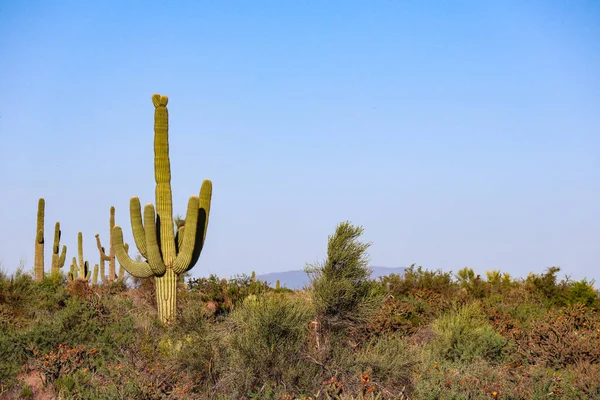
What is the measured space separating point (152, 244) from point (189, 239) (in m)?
0.94

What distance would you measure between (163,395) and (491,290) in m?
15.6

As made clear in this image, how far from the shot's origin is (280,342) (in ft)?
37.7

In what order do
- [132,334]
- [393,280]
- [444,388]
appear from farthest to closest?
[393,280]
[132,334]
[444,388]

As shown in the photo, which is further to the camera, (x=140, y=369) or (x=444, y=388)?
(x=140, y=369)

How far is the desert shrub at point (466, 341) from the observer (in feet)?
45.9

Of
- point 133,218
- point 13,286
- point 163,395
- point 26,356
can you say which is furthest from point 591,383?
point 13,286

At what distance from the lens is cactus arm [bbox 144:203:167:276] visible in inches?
709

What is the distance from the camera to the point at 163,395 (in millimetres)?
10578

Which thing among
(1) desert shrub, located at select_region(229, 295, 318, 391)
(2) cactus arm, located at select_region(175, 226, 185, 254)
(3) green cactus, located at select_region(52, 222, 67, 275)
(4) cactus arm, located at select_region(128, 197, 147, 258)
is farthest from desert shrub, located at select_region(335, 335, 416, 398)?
(3) green cactus, located at select_region(52, 222, 67, 275)

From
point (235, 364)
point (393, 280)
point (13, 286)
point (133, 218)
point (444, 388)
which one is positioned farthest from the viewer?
point (393, 280)

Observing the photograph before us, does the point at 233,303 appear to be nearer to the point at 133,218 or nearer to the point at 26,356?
the point at 133,218

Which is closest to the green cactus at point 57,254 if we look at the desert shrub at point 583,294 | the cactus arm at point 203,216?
the cactus arm at point 203,216

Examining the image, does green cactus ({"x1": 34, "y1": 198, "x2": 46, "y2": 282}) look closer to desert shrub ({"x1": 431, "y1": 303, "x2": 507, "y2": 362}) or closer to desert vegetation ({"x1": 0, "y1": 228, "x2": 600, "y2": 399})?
desert vegetation ({"x1": 0, "y1": 228, "x2": 600, "y2": 399})

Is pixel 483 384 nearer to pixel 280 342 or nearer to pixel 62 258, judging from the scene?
pixel 280 342
